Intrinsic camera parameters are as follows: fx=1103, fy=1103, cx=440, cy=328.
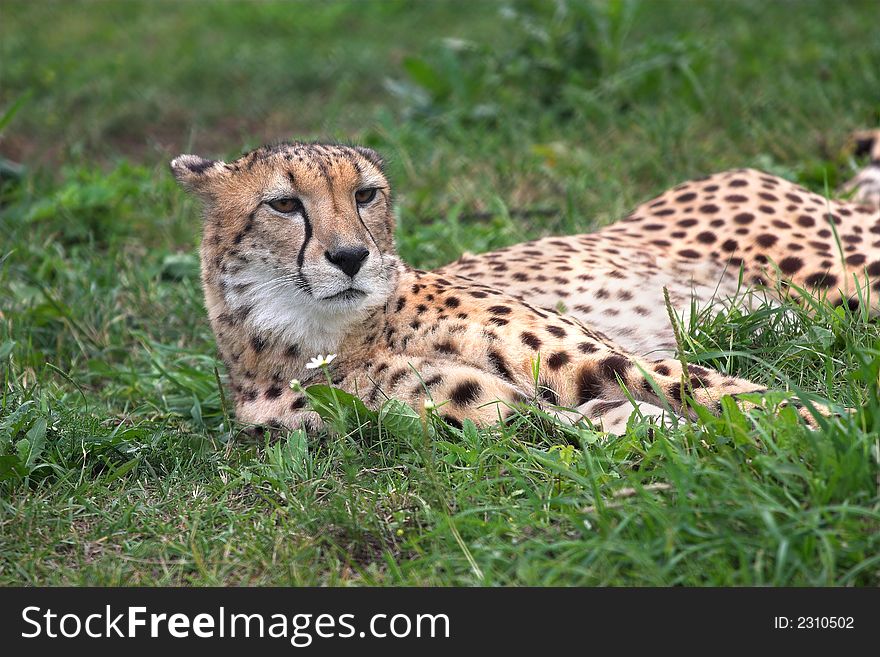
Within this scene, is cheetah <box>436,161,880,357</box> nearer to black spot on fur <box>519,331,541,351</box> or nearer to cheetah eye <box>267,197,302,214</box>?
black spot on fur <box>519,331,541,351</box>

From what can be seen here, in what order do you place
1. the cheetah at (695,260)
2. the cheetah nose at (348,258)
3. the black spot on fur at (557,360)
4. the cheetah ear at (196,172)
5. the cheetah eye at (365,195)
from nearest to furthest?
the cheetah nose at (348,258) → the black spot on fur at (557,360) → the cheetah eye at (365,195) → the cheetah ear at (196,172) → the cheetah at (695,260)

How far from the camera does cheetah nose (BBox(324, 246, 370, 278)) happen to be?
3.09 meters

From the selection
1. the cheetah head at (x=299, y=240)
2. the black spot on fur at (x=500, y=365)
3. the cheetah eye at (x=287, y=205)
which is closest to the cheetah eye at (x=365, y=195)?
the cheetah head at (x=299, y=240)

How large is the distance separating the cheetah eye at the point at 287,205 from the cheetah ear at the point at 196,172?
1.07 feet

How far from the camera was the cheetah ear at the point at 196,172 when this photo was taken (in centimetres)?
348

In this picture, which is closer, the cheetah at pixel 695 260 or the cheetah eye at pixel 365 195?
the cheetah eye at pixel 365 195

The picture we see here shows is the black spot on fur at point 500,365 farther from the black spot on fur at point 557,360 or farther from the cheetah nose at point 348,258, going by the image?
the cheetah nose at point 348,258

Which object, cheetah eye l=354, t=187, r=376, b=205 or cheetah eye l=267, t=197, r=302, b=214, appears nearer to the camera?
cheetah eye l=267, t=197, r=302, b=214

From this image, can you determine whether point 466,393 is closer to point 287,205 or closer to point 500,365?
point 500,365

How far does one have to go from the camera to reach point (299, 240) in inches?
126

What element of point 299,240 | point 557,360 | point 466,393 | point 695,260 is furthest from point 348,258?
point 695,260

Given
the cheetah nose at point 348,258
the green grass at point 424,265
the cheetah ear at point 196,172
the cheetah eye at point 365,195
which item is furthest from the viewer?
the cheetah ear at point 196,172

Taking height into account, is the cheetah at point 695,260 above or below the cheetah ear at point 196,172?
below

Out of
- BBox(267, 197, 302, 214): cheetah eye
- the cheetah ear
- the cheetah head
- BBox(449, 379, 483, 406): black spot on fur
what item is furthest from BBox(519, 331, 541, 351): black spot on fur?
the cheetah ear
